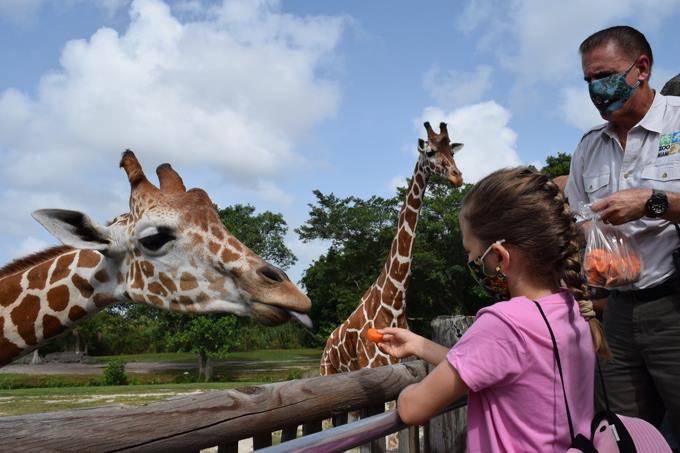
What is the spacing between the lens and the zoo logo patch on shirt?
2541 mm

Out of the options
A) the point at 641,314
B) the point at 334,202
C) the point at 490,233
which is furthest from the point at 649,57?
the point at 334,202

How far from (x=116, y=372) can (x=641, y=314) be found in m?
24.6

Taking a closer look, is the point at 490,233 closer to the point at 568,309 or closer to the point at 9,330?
the point at 568,309

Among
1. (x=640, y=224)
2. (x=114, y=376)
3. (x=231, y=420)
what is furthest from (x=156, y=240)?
(x=114, y=376)

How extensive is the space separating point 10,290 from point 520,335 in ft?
11.1

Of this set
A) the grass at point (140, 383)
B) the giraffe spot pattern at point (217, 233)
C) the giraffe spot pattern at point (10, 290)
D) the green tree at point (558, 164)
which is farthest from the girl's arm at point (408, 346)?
the green tree at point (558, 164)

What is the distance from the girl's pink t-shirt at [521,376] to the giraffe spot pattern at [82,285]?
2.77 metres

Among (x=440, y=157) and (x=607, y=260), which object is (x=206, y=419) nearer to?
(x=607, y=260)

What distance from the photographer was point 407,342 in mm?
1989

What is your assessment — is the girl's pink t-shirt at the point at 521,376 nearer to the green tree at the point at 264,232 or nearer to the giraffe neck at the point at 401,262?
the giraffe neck at the point at 401,262

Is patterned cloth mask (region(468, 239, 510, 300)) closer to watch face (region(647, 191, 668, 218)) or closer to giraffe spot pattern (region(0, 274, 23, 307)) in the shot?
watch face (region(647, 191, 668, 218))

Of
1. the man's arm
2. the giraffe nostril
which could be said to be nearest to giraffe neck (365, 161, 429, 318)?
the giraffe nostril

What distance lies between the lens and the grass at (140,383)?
13.4m

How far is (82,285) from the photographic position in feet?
12.2
